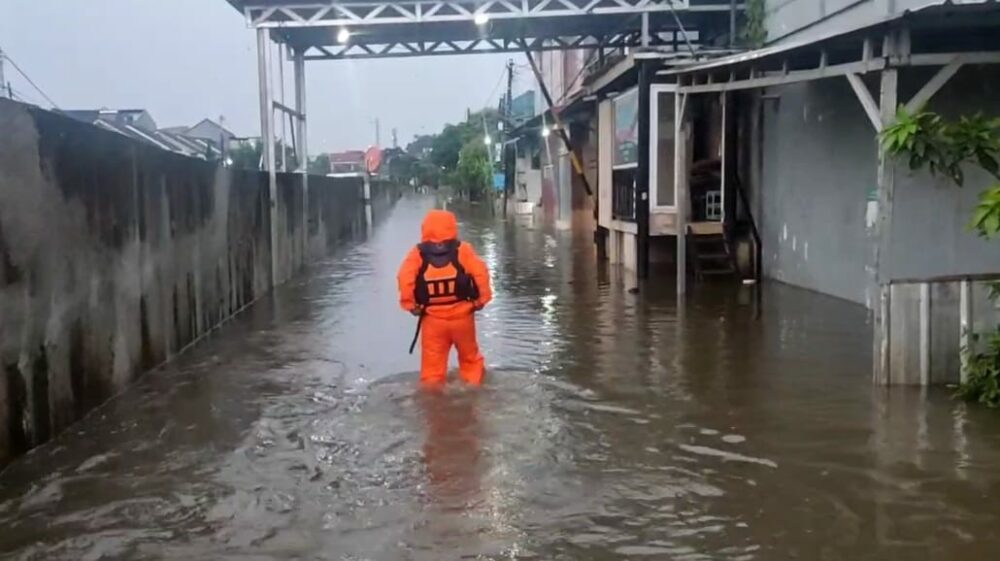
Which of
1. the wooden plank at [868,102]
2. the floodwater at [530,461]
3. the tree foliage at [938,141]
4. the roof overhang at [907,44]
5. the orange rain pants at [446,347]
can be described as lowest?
the floodwater at [530,461]

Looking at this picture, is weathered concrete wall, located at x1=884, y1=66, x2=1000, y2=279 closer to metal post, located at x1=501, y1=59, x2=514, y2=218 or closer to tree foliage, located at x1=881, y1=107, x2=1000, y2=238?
tree foliage, located at x1=881, y1=107, x2=1000, y2=238

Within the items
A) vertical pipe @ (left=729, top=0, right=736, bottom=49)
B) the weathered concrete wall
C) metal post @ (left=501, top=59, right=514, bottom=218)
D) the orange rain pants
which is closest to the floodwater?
the orange rain pants

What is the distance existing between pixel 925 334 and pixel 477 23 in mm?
11110

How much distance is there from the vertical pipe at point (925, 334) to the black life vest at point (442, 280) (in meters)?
3.45

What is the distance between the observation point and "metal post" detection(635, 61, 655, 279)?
594 inches

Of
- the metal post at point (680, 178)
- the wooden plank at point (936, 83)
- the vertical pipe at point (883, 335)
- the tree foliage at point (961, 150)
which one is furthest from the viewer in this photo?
the metal post at point (680, 178)

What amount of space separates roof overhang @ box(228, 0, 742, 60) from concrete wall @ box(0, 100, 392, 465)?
489 cm

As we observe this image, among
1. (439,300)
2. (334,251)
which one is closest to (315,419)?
(439,300)

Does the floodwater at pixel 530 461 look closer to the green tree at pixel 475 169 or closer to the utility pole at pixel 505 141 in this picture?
the utility pole at pixel 505 141

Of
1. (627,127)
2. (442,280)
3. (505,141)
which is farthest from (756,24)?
(505,141)

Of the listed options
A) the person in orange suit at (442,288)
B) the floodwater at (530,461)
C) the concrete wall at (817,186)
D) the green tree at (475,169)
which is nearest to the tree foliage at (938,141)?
the floodwater at (530,461)

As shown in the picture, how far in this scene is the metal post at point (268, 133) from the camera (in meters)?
16.2

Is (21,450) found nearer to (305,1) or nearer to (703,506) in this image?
(703,506)

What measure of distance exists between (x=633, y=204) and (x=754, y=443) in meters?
10.2
